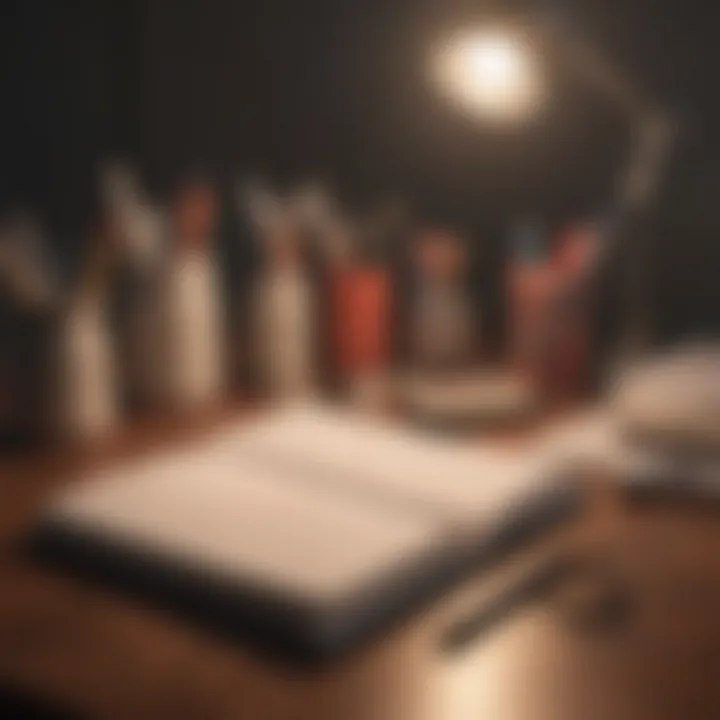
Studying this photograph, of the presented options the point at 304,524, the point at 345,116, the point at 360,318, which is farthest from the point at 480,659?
the point at 345,116

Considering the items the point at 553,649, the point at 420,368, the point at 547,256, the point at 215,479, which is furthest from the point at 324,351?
the point at 553,649

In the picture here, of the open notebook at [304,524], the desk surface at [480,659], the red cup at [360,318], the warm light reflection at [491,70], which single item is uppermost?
the warm light reflection at [491,70]

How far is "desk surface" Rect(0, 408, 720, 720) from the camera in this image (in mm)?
806

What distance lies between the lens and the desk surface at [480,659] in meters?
0.81

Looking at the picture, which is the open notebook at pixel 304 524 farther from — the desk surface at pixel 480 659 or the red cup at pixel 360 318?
the red cup at pixel 360 318

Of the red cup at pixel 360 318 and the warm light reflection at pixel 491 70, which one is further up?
the warm light reflection at pixel 491 70

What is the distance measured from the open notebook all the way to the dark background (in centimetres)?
41

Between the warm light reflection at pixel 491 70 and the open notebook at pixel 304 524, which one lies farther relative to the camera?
the warm light reflection at pixel 491 70

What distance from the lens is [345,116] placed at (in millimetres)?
1599

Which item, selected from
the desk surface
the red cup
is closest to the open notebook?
the desk surface

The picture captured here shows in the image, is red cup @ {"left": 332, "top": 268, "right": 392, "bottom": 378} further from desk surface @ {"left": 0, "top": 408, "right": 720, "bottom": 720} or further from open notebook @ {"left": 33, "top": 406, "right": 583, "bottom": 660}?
desk surface @ {"left": 0, "top": 408, "right": 720, "bottom": 720}

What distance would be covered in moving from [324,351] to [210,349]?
0.41 ft

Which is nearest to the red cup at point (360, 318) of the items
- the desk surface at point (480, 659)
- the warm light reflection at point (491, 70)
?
the warm light reflection at point (491, 70)

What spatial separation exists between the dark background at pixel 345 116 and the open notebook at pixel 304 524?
41cm
